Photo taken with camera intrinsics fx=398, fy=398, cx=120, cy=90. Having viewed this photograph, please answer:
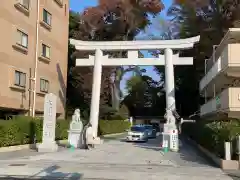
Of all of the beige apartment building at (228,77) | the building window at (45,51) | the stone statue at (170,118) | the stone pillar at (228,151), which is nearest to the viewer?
the stone pillar at (228,151)

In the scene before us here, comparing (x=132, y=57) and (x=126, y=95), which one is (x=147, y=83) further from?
(x=132, y=57)

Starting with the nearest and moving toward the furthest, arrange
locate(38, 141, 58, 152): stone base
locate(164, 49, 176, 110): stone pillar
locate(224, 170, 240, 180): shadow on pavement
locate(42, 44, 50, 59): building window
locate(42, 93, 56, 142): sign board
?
locate(224, 170, 240, 180): shadow on pavement
locate(38, 141, 58, 152): stone base
locate(42, 93, 56, 142): sign board
locate(164, 49, 176, 110): stone pillar
locate(42, 44, 50, 59): building window

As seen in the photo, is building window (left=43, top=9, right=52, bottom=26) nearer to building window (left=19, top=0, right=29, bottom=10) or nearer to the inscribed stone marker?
building window (left=19, top=0, right=29, bottom=10)

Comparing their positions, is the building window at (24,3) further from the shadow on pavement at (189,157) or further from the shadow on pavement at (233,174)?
the shadow on pavement at (233,174)

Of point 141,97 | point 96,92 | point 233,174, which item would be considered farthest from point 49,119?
point 141,97

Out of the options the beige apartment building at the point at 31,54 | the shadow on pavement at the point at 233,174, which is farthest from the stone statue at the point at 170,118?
the shadow on pavement at the point at 233,174

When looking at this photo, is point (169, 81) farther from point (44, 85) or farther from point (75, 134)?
point (44, 85)

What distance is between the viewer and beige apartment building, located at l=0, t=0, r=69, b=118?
26.5m

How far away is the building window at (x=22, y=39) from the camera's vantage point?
28188 millimetres

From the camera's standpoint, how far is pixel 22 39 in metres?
28.9

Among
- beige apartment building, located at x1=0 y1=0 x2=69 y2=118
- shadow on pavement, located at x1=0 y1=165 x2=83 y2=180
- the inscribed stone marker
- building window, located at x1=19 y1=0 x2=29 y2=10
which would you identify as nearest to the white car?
beige apartment building, located at x1=0 y1=0 x2=69 y2=118

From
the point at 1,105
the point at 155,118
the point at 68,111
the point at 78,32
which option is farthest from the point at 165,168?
the point at 155,118

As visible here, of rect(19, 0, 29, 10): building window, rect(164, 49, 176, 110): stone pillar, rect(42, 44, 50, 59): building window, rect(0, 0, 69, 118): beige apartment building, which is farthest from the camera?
rect(42, 44, 50, 59): building window

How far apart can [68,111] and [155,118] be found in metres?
32.4
